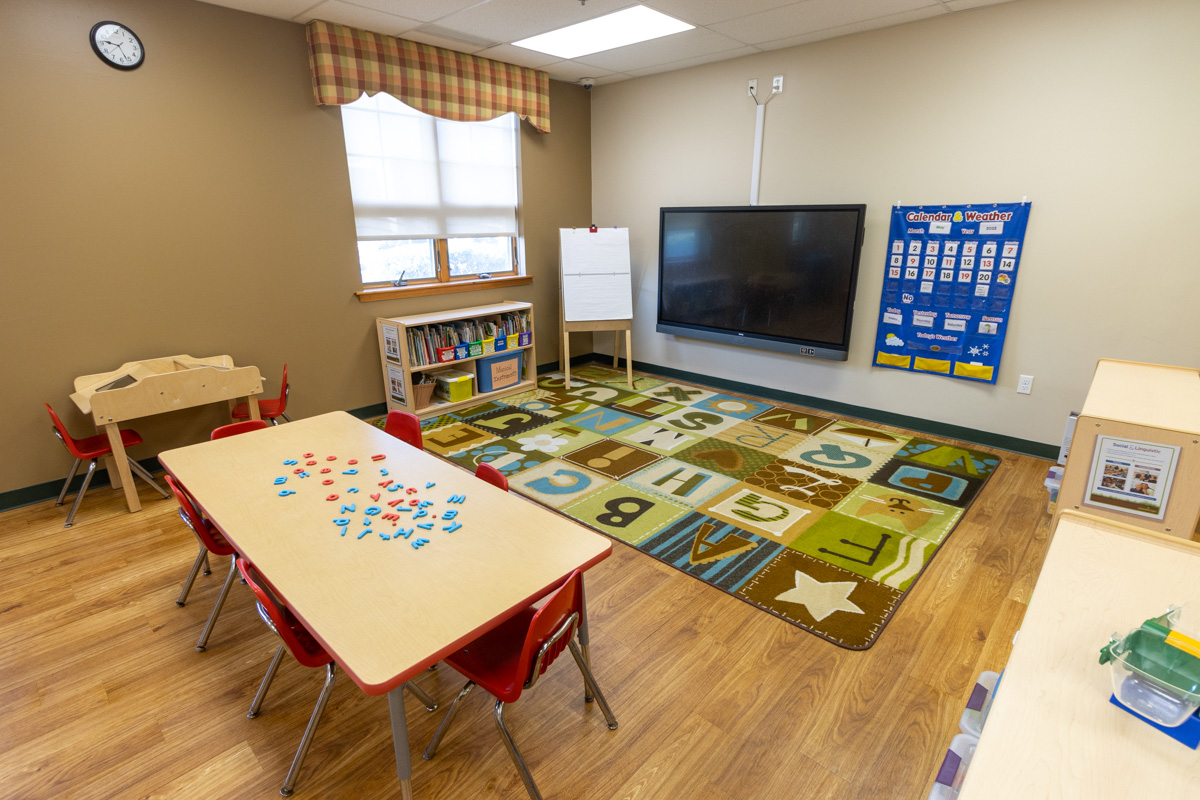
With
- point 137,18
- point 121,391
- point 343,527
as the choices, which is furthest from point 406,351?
point 343,527

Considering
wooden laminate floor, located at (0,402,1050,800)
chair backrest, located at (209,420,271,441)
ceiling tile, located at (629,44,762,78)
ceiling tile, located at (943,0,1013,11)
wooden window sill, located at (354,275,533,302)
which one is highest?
ceiling tile, located at (629,44,762,78)

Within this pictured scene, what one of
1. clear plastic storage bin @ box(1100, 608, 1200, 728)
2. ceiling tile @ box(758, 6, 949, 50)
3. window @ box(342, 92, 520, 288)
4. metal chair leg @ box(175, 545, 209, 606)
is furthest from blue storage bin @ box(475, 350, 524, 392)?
clear plastic storage bin @ box(1100, 608, 1200, 728)

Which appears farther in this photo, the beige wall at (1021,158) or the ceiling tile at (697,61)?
the ceiling tile at (697,61)

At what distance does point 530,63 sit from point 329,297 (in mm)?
2499

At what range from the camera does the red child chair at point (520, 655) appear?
4.89 ft

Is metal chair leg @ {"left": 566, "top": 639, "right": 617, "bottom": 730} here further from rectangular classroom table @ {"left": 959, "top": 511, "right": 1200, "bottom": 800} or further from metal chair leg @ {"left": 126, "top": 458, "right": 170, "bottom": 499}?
metal chair leg @ {"left": 126, "top": 458, "right": 170, "bottom": 499}

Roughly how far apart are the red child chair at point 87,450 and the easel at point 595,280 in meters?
3.17

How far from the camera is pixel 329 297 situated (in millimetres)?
4312

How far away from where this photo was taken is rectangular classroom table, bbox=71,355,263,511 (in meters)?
3.09

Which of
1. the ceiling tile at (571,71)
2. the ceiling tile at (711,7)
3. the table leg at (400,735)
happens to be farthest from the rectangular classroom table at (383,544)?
the ceiling tile at (571,71)

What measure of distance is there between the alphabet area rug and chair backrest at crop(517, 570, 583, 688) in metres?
1.17

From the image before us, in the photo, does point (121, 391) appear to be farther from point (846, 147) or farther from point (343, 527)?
point (846, 147)

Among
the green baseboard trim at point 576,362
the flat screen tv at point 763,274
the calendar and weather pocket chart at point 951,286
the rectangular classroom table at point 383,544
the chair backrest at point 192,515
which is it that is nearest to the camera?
the rectangular classroom table at point 383,544

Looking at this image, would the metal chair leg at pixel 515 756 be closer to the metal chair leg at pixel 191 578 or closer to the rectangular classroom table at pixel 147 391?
the metal chair leg at pixel 191 578
